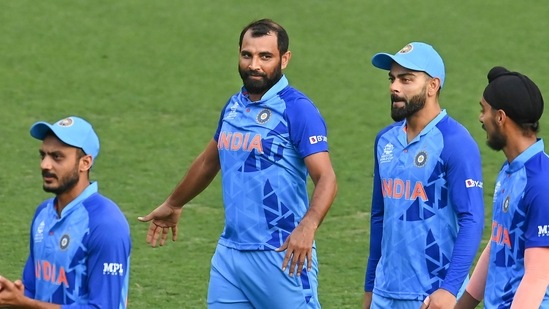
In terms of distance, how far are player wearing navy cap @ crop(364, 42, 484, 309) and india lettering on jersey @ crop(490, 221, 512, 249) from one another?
48 centimetres

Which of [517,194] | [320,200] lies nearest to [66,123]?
[320,200]

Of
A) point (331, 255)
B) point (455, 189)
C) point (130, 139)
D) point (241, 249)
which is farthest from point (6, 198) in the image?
point (455, 189)

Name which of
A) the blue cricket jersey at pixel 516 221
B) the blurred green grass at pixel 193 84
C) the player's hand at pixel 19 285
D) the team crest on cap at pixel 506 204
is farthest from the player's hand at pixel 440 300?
the blurred green grass at pixel 193 84

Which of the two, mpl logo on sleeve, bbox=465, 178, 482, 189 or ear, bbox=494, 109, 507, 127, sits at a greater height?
ear, bbox=494, 109, 507, 127

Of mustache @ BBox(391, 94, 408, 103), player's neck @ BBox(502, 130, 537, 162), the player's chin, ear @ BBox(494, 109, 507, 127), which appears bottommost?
the player's chin

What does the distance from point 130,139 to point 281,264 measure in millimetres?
7404

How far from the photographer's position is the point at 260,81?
25.6ft

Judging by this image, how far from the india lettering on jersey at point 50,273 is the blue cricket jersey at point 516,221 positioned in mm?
2063

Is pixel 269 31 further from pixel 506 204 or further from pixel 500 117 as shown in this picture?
pixel 506 204

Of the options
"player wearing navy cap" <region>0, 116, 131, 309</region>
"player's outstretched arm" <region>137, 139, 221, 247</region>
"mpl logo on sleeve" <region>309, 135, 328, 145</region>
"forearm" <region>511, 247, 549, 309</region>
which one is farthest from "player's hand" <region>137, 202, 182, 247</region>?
"forearm" <region>511, 247, 549, 309</region>

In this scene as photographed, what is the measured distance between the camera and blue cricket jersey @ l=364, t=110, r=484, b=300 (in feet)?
23.3

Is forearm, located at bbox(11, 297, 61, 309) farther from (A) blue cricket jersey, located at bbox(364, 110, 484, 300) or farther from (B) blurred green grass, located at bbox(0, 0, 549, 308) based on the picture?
(B) blurred green grass, located at bbox(0, 0, 549, 308)

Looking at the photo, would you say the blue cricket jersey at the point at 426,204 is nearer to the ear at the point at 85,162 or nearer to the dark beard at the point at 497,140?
the dark beard at the point at 497,140

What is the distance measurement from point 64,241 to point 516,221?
216 centimetres
